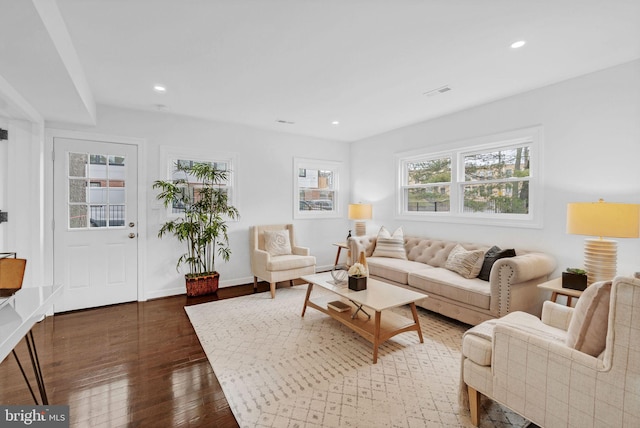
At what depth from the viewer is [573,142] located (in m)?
3.02

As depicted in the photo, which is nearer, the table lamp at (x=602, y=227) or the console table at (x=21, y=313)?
the console table at (x=21, y=313)

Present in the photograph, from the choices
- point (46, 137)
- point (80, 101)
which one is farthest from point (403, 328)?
point (46, 137)

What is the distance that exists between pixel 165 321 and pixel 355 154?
4.26 m

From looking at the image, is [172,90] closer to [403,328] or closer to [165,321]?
[165,321]

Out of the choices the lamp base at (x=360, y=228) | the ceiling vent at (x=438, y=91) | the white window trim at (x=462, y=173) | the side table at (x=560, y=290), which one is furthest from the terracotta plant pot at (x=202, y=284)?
the side table at (x=560, y=290)

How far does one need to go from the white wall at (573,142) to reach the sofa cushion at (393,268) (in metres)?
0.78

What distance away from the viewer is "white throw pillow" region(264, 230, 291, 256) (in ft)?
15.1

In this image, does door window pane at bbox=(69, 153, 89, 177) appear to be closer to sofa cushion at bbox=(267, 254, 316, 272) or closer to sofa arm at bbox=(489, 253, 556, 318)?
sofa cushion at bbox=(267, 254, 316, 272)

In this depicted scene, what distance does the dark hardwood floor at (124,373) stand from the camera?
1.85m

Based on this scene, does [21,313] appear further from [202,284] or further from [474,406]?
[202,284]

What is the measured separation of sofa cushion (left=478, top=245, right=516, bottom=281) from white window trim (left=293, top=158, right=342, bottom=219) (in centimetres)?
301

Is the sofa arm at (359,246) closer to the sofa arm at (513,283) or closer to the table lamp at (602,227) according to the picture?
the sofa arm at (513,283)

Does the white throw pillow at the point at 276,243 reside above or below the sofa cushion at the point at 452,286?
above

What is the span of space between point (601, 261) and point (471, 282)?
1.05m
